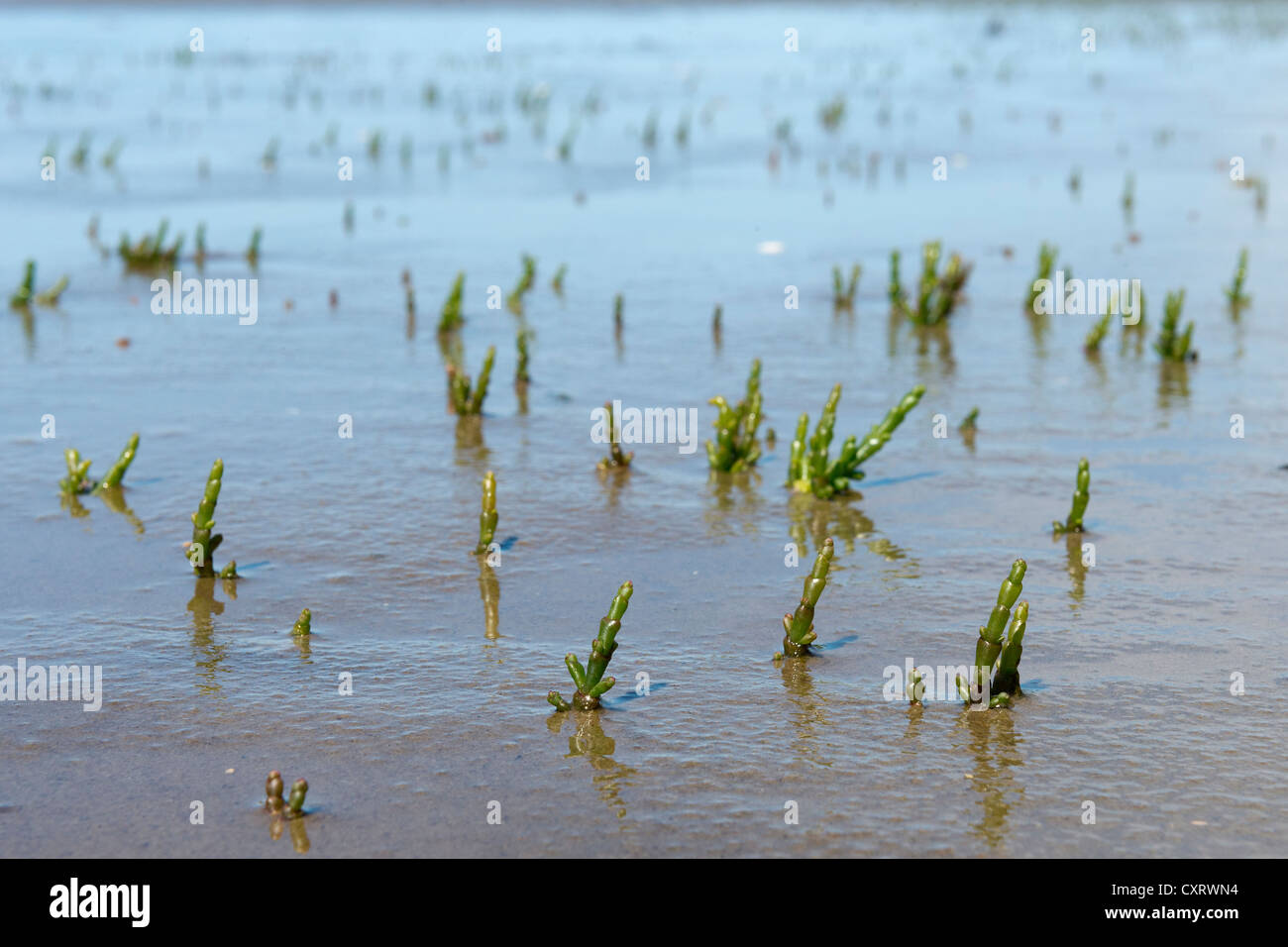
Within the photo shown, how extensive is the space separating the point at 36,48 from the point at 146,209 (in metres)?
21.6

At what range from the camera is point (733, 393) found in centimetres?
918

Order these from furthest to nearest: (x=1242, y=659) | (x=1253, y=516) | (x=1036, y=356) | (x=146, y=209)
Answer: (x=146, y=209) < (x=1036, y=356) < (x=1253, y=516) < (x=1242, y=659)

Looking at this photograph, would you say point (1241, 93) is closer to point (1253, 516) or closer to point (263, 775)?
point (1253, 516)

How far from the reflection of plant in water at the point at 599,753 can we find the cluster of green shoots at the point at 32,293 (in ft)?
24.9

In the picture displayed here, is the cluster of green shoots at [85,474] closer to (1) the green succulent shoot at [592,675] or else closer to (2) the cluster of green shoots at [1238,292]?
(1) the green succulent shoot at [592,675]

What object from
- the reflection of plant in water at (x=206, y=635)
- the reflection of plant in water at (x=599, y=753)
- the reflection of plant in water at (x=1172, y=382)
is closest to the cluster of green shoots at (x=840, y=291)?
the reflection of plant in water at (x=1172, y=382)

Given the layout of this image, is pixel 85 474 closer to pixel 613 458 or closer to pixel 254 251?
pixel 613 458

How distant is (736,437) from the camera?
7.70 meters

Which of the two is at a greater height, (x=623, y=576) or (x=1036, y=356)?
(x=1036, y=356)

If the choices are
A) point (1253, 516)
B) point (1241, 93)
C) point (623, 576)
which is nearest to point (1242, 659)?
point (1253, 516)
